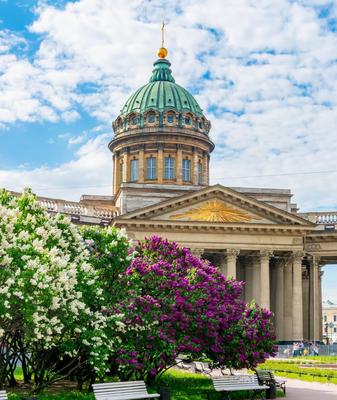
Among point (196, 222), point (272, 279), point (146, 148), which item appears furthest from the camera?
point (146, 148)

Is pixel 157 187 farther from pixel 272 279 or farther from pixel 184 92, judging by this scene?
pixel 184 92

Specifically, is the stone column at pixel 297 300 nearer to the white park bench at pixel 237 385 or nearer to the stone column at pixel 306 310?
the stone column at pixel 306 310

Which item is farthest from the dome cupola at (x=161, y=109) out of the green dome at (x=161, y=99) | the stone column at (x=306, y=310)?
the stone column at (x=306, y=310)

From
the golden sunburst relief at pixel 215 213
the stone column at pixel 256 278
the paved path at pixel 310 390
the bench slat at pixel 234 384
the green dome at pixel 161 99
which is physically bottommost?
the paved path at pixel 310 390

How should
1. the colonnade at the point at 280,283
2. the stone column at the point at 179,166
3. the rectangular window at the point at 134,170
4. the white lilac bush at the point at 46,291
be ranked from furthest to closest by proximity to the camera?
the rectangular window at the point at 134,170, the stone column at the point at 179,166, the colonnade at the point at 280,283, the white lilac bush at the point at 46,291

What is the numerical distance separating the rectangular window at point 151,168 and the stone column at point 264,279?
888 inches

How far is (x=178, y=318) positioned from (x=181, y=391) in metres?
3.06

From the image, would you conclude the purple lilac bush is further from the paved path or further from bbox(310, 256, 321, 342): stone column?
bbox(310, 256, 321, 342): stone column

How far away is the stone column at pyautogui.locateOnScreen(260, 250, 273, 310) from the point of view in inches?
2352

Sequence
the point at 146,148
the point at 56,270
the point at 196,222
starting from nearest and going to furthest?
the point at 56,270 < the point at 196,222 < the point at 146,148

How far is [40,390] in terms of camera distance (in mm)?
23828

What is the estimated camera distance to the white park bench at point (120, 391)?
21.6 m

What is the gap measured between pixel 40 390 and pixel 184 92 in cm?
6884

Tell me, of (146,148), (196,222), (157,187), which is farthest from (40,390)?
(146,148)
